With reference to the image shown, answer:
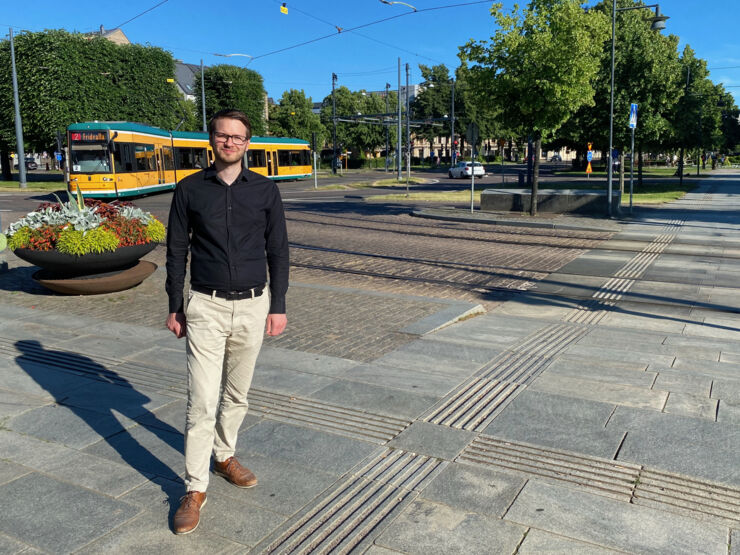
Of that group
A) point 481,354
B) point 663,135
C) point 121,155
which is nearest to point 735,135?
point 663,135

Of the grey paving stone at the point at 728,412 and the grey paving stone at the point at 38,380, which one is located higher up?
the grey paving stone at the point at 38,380

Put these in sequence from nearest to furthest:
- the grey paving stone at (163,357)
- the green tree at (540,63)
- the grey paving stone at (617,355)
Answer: the grey paving stone at (163,357)
the grey paving stone at (617,355)
the green tree at (540,63)

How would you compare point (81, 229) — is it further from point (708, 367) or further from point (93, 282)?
point (708, 367)

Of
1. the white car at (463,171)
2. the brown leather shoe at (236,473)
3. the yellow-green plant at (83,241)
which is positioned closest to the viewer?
the brown leather shoe at (236,473)

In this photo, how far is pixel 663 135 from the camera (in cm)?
3127

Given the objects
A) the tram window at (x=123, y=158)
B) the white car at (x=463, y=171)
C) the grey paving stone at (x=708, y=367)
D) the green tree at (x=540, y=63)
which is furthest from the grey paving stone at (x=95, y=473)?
the white car at (x=463, y=171)

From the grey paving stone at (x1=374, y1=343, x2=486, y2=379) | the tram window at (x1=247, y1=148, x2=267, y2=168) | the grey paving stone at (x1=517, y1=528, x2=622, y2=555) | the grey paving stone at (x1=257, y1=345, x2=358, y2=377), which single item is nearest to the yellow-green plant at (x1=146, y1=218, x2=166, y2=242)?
the grey paving stone at (x1=257, y1=345, x2=358, y2=377)

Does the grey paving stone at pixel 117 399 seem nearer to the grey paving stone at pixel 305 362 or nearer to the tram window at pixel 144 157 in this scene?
the grey paving stone at pixel 305 362

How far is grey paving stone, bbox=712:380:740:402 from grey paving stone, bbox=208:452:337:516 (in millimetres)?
2991

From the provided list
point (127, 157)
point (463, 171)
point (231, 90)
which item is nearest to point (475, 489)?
point (127, 157)

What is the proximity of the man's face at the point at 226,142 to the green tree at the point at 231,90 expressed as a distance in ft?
188

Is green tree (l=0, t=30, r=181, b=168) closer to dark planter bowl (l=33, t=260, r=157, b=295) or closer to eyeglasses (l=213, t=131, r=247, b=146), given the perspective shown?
dark planter bowl (l=33, t=260, r=157, b=295)

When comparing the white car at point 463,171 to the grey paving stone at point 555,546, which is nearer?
the grey paving stone at point 555,546

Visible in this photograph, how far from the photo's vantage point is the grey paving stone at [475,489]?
10.7ft
